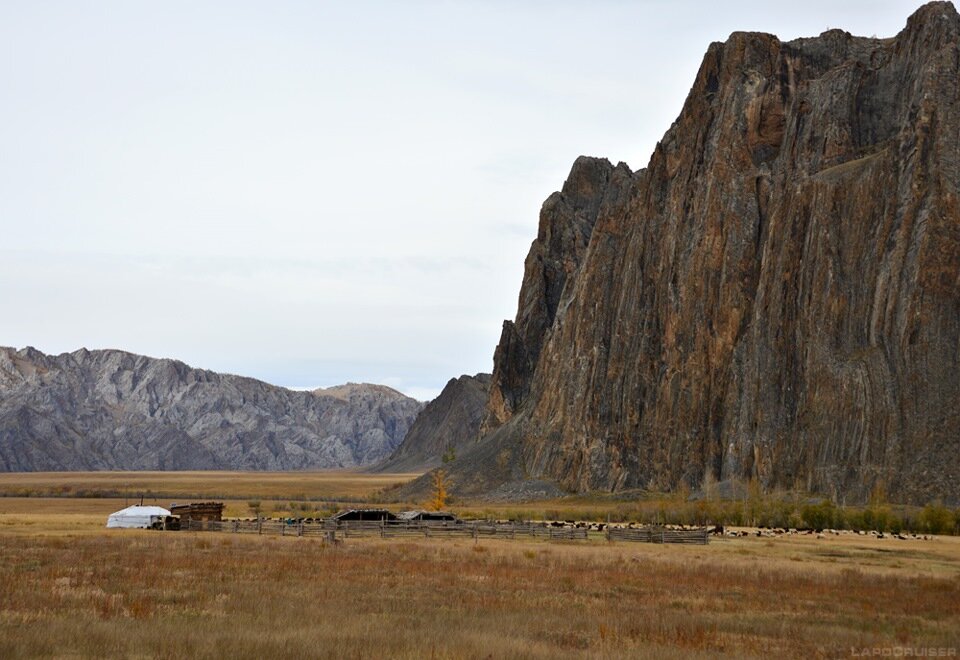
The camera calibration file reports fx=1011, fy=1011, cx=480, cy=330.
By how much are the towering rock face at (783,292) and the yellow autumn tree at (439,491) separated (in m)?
11.4

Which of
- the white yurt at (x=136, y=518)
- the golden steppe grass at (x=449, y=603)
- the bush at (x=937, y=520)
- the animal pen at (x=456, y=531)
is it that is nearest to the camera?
the golden steppe grass at (x=449, y=603)

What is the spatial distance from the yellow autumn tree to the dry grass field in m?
64.4

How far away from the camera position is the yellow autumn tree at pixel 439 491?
110m

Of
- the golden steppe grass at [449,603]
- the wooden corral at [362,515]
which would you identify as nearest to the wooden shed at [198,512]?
the wooden corral at [362,515]

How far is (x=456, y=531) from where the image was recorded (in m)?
57.4

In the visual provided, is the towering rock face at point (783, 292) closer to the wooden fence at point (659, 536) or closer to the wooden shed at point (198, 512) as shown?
the wooden fence at point (659, 536)

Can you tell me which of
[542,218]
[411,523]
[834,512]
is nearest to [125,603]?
[411,523]

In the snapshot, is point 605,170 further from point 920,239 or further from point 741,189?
point 920,239

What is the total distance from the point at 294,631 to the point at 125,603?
5.72 m

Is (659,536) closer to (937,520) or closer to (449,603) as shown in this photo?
(937,520)

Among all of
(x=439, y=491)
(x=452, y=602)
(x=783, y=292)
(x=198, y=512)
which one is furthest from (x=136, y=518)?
(x=783, y=292)

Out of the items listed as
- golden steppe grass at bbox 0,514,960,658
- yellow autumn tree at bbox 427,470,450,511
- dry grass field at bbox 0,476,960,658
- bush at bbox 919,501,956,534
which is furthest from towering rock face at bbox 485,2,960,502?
golden steppe grass at bbox 0,514,960,658

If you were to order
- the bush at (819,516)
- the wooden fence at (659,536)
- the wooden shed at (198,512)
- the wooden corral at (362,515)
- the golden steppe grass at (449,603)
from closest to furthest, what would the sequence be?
1. the golden steppe grass at (449,603)
2. the wooden fence at (659,536)
3. the wooden corral at (362,515)
4. the wooden shed at (198,512)
5. the bush at (819,516)

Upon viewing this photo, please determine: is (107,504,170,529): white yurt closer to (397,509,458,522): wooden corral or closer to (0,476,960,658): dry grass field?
(397,509,458,522): wooden corral
